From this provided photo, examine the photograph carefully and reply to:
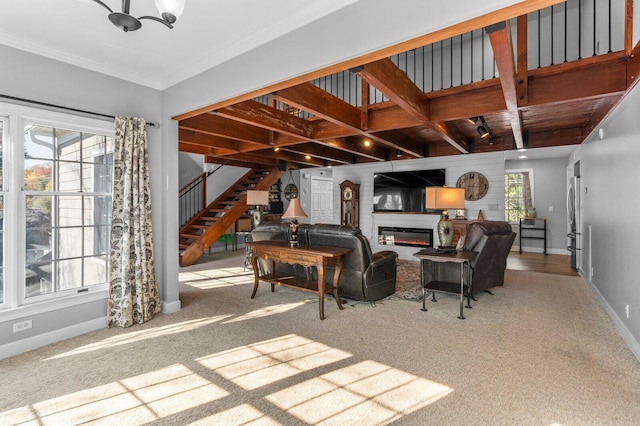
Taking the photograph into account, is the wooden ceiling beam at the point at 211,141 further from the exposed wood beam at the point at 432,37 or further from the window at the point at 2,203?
the exposed wood beam at the point at 432,37

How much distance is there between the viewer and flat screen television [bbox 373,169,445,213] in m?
7.47

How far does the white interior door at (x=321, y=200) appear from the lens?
34.6 ft

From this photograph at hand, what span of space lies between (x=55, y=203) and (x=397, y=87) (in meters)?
3.49

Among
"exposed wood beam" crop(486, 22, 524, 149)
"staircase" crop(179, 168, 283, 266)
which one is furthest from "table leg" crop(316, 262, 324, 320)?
"staircase" crop(179, 168, 283, 266)

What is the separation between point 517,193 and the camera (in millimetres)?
8766

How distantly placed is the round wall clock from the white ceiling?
5623mm

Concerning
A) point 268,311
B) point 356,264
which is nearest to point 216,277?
point 268,311

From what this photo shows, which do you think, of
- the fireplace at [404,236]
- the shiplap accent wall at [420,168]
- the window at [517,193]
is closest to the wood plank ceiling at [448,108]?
the shiplap accent wall at [420,168]

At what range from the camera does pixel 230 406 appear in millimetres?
2023

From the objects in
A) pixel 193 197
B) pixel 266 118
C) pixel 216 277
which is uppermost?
pixel 266 118

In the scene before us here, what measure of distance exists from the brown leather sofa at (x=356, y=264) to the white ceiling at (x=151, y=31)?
2.26 meters

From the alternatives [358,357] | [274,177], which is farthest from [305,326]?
[274,177]

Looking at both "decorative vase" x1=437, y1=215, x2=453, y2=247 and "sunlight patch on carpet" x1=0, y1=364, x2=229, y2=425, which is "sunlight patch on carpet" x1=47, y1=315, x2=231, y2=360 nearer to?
"sunlight patch on carpet" x1=0, y1=364, x2=229, y2=425

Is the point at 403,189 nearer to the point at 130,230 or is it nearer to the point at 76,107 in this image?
the point at 130,230
